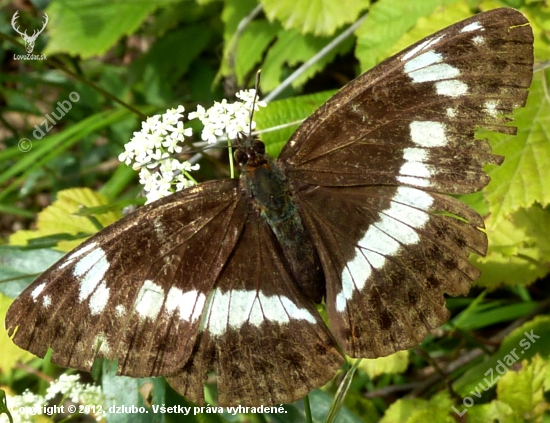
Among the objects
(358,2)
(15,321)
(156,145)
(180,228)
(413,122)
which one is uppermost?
(358,2)

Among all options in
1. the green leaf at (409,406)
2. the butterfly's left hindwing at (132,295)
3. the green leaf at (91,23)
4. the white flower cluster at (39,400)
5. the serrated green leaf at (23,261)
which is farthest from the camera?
the green leaf at (91,23)

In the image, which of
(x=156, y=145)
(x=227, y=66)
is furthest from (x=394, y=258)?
(x=227, y=66)

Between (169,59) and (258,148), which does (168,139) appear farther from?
(169,59)

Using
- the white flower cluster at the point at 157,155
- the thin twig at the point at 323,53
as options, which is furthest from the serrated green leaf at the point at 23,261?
the thin twig at the point at 323,53

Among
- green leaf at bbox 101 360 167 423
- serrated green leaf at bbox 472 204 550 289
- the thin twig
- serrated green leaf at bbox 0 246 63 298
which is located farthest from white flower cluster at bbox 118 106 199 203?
serrated green leaf at bbox 472 204 550 289

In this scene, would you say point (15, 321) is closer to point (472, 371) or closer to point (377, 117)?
point (377, 117)

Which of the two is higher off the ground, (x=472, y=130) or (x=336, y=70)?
(x=336, y=70)

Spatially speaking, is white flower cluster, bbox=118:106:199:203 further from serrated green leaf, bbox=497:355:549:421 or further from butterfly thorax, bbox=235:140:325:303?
serrated green leaf, bbox=497:355:549:421

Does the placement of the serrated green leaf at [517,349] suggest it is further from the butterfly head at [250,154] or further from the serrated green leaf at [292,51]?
the serrated green leaf at [292,51]
